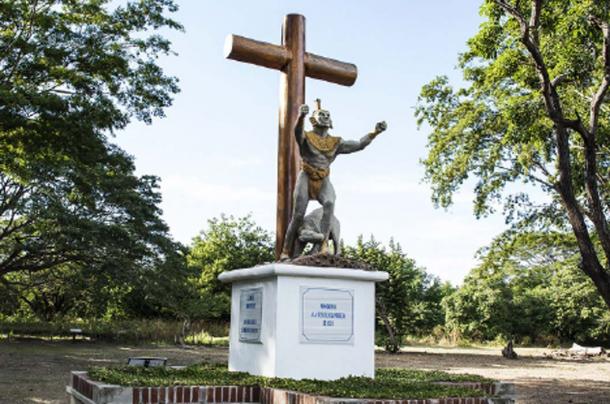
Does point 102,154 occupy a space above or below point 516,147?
below

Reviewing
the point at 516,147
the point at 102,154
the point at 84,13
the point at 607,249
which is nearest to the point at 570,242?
the point at 516,147

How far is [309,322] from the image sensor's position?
6.96m

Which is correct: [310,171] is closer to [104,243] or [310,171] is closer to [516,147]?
[516,147]

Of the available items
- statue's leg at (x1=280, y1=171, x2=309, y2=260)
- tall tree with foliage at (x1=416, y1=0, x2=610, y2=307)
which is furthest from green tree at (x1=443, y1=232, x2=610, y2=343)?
statue's leg at (x1=280, y1=171, x2=309, y2=260)

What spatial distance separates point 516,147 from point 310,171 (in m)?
14.6

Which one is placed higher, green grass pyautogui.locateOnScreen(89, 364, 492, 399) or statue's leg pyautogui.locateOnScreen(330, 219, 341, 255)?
statue's leg pyautogui.locateOnScreen(330, 219, 341, 255)

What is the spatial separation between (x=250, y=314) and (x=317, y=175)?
171cm

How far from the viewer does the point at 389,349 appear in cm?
3052

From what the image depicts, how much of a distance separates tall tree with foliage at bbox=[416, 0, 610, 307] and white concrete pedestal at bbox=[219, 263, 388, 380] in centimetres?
700

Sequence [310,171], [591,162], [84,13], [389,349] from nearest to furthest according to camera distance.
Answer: [310,171] → [591,162] → [84,13] → [389,349]

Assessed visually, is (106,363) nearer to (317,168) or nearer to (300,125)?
(317,168)

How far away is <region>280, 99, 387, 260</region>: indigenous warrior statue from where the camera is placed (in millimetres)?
7547

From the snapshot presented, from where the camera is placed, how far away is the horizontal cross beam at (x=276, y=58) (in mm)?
8250

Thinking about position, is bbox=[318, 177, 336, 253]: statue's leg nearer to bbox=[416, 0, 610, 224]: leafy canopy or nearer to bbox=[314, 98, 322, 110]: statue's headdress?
bbox=[314, 98, 322, 110]: statue's headdress
